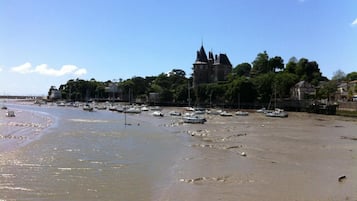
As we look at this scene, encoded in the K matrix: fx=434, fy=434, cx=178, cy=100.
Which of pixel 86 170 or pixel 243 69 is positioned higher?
pixel 243 69

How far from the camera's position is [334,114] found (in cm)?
10162

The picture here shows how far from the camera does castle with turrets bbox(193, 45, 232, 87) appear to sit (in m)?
172

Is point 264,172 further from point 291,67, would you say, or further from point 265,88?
point 291,67

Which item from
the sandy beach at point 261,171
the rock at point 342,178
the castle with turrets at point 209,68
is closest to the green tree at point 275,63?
the castle with turrets at point 209,68

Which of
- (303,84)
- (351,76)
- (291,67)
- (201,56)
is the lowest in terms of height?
(303,84)

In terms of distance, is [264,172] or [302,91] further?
[302,91]

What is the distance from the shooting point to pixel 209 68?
17762 cm

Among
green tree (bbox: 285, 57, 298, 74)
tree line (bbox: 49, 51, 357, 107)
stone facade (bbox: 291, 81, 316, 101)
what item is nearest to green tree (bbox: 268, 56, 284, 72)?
tree line (bbox: 49, 51, 357, 107)

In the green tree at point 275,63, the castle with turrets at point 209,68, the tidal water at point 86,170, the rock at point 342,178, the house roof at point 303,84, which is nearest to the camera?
the tidal water at point 86,170

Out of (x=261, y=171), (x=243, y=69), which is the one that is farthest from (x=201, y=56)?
(x=261, y=171)

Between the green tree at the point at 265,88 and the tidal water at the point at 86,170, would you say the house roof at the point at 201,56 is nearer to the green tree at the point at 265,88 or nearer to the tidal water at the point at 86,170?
the green tree at the point at 265,88

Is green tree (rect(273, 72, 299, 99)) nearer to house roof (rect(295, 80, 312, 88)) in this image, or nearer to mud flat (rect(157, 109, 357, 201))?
house roof (rect(295, 80, 312, 88))

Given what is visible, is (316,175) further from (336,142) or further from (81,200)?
(336,142)

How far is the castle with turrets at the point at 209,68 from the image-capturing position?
172 metres
